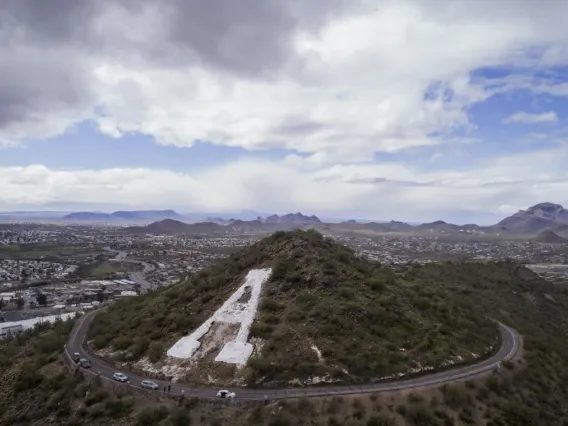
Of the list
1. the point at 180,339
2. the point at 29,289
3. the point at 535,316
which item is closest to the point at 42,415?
the point at 180,339

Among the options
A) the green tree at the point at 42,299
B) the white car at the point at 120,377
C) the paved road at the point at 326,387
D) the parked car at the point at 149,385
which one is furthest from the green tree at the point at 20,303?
the parked car at the point at 149,385

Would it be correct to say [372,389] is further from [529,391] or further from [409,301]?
[409,301]

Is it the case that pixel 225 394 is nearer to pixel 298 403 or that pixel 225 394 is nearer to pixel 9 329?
pixel 298 403

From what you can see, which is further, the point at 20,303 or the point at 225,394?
the point at 20,303

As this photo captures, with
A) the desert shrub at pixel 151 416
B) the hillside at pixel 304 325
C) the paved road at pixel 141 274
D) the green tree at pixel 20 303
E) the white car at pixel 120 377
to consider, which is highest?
the hillside at pixel 304 325

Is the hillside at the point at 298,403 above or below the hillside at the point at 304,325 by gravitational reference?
below

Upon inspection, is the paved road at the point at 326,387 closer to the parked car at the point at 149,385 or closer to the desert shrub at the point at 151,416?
the parked car at the point at 149,385

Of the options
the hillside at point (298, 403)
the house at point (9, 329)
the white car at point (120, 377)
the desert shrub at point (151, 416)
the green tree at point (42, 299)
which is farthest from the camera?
the green tree at point (42, 299)

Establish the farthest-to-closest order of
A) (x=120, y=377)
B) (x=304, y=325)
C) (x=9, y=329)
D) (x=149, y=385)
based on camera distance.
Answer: (x=9, y=329) < (x=304, y=325) < (x=120, y=377) < (x=149, y=385)

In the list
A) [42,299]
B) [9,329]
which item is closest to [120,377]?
[9,329]
